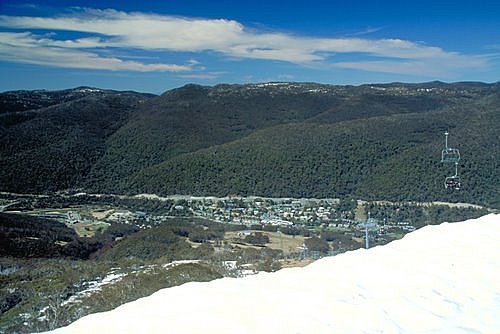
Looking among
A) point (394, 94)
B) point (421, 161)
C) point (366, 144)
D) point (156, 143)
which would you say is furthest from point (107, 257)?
point (394, 94)

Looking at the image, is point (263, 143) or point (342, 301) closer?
point (342, 301)

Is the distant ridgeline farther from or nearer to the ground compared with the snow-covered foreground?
nearer to the ground

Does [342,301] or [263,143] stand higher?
[342,301]

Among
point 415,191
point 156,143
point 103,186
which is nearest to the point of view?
point 415,191

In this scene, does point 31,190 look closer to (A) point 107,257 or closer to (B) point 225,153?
(B) point 225,153

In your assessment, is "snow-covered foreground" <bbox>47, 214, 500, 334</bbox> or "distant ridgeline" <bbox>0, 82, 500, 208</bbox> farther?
"distant ridgeline" <bbox>0, 82, 500, 208</bbox>
